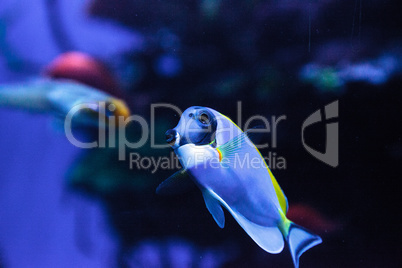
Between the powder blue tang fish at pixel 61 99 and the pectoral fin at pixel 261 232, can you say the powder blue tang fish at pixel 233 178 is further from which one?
the powder blue tang fish at pixel 61 99

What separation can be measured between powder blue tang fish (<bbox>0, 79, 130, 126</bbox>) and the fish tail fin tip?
0.95 m

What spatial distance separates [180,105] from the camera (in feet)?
5.13

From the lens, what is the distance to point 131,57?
1565 mm

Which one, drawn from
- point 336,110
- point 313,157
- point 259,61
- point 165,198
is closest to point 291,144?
point 313,157

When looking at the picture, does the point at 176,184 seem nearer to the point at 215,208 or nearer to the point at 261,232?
the point at 215,208

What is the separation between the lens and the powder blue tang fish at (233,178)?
4.52 feet

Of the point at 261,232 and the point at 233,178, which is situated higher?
the point at 233,178

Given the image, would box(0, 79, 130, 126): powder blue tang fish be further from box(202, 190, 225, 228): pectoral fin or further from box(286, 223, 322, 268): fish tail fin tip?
box(286, 223, 322, 268): fish tail fin tip

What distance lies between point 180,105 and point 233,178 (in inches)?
17.4

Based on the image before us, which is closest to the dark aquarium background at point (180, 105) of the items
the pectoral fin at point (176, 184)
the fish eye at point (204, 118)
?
the pectoral fin at point (176, 184)

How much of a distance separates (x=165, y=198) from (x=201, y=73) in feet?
2.10

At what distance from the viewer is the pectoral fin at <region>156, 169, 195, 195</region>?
1.52 meters

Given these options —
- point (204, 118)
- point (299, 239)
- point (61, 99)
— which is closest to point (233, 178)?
point (204, 118)

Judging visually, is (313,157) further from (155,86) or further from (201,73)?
(155,86)
